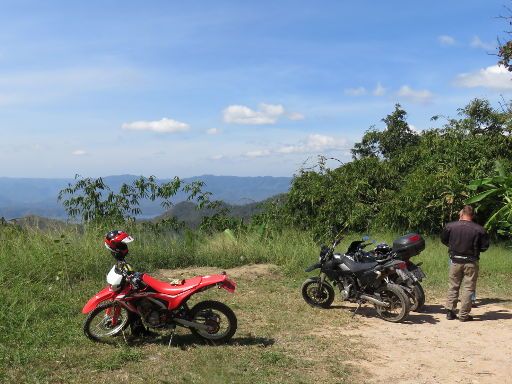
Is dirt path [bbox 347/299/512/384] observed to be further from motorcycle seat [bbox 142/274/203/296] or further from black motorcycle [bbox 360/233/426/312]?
motorcycle seat [bbox 142/274/203/296]

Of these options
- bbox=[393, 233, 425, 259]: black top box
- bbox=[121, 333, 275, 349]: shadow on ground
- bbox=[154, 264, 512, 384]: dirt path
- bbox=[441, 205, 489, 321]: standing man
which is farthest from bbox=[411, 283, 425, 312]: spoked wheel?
bbox=[121, 333, 275, 349]: shadow on ground

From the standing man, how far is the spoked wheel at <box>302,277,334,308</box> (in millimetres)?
1799

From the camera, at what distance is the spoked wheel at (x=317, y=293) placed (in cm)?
827

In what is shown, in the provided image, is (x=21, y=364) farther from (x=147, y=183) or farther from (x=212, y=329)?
(x=147, y=183)

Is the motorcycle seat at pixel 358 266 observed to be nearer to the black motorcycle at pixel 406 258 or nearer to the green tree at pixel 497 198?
the black motorcycle at pixel 406 258

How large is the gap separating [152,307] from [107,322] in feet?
2.06

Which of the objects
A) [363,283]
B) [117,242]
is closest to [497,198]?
[363,283]

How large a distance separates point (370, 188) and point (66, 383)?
13.0 m

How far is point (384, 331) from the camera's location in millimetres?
7117

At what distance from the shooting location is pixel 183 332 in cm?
665

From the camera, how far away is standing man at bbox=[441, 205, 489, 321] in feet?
25.1

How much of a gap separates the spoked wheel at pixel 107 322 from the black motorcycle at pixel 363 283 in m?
3.29

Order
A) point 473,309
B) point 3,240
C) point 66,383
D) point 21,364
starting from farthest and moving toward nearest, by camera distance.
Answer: point 3,240
point 473,309
point 21,364
point 66,383

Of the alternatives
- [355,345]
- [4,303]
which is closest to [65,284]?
[4,303]
